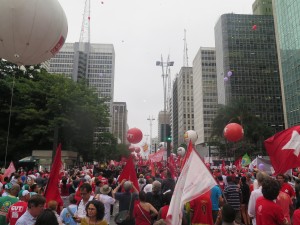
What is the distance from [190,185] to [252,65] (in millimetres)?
96369

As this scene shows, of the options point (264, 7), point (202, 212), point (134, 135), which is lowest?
point (202, 212)

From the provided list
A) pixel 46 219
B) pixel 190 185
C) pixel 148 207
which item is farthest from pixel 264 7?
pixel 46 219

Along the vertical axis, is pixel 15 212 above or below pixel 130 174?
below

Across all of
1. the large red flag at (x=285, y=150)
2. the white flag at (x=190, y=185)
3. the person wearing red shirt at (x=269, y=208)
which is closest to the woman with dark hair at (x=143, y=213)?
the white flag at (x=190, y=185)

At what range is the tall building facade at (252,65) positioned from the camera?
3698 inches

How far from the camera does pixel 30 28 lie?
25.1ft

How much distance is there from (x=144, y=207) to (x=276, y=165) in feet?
12.4

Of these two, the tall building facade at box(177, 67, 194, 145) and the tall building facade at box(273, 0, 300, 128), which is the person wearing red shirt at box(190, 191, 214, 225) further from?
the tall building facade at box(177, 67, 194, 145)

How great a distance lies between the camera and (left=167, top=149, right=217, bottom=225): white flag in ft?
15.3

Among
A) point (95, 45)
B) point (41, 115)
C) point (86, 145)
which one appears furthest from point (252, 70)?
point (95, 45)

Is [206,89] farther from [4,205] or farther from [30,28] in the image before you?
[4,205]

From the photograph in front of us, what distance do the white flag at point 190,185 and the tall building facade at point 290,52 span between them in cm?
5934

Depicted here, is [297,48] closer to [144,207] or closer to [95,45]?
[144,207]

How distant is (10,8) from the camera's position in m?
7.30
